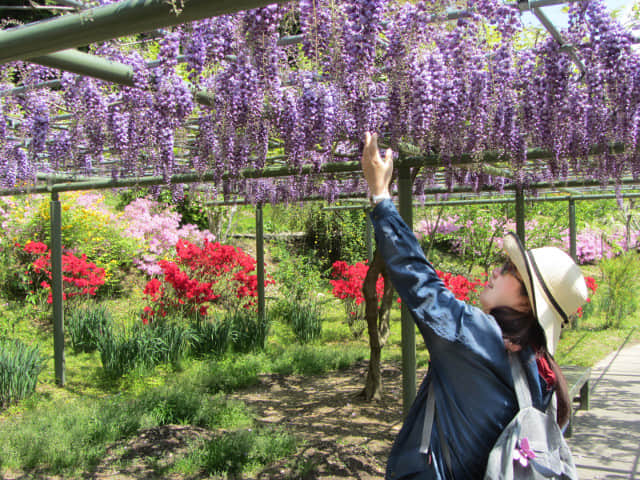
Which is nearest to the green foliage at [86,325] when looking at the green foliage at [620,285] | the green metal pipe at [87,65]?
the green metal pipe at [87,65]

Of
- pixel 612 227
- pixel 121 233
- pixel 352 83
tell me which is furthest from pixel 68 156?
pixel 612 227

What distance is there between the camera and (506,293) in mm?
1322

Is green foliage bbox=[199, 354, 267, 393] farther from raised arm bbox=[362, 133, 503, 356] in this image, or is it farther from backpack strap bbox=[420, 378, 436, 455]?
raised arm bbox=[362, 133, 503, 356]

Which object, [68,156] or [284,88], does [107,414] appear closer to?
[68,156]

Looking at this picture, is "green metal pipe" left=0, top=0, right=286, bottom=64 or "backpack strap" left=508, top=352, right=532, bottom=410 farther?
"green metal pipe" left=0, top=0, right=286, bottom=64

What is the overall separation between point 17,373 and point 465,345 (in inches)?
196

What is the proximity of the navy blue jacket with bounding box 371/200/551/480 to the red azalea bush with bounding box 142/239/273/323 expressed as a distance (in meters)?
5.80

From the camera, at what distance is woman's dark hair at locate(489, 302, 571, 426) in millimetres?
1241

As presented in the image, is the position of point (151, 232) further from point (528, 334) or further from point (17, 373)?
point (528, 334)

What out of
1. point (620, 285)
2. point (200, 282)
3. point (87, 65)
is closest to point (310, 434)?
point (87, 65)

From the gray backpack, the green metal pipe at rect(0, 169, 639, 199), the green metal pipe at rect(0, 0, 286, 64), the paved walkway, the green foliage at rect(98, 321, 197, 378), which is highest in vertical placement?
the green metal pipe at rect(0, 0, 286, 64)

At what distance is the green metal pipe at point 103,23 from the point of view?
1594mm

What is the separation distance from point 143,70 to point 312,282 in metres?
7.41

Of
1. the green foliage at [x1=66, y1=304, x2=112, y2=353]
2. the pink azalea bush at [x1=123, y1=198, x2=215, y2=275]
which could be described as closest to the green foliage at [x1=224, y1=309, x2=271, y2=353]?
the green foliage at [x1=66, y1=304, x2=112, y2=353]
